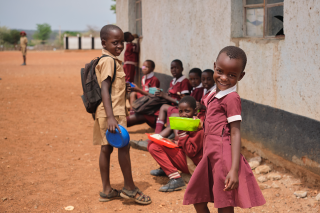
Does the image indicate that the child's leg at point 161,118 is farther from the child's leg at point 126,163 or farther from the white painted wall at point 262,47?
the child's leg at point 126,163

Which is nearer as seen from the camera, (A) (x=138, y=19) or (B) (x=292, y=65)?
(B) (x=292, y=65)

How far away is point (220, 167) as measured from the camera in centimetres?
210

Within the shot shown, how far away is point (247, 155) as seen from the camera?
4473 millimetres

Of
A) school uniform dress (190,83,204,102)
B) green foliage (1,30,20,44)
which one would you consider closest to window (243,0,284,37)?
school uniform dress (190,83,204,102)

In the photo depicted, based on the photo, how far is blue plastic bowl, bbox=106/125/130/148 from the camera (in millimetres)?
3006

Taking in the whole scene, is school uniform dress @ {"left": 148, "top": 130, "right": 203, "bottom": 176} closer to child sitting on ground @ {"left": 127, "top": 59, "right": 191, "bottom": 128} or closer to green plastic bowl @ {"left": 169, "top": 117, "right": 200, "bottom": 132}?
green plastic bowl @ {"left": 169, "top": 117, "right": 200, "bottom": 132}

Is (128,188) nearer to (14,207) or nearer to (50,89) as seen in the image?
(14,207)

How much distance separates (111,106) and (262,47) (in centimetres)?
205

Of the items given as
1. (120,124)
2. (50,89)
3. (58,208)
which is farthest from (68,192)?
(50,89)

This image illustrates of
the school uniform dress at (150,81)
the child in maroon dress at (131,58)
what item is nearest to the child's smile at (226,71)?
the school uniform dress at (150,81)

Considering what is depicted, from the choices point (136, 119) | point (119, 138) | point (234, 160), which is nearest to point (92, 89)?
point (119, 138)

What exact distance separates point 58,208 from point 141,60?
6.16 m

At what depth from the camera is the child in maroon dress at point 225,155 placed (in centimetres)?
205

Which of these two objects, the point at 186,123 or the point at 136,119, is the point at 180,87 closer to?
the point at 136,119
